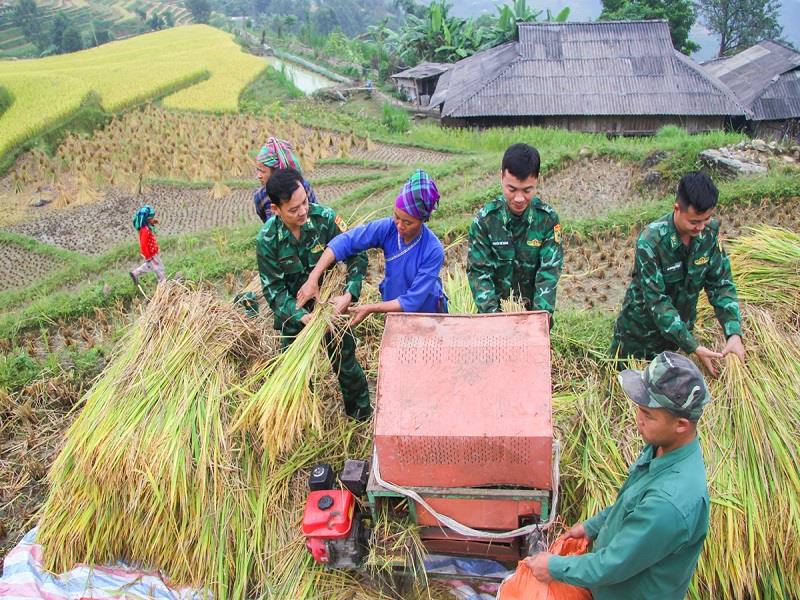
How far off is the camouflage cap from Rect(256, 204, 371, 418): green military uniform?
1669 millimetres

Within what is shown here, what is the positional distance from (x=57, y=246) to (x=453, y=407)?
9417mm

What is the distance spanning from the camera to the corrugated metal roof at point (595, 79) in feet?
51.5

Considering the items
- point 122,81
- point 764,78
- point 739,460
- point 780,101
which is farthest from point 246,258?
point 764,78

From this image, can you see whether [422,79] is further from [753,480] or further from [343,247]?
[753,480]

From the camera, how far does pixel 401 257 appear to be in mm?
2961

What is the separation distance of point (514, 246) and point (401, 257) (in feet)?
2.13

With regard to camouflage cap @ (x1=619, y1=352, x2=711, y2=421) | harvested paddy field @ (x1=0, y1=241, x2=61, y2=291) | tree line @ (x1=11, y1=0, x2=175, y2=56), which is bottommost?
harvested paddy field @ (x1=0, y1=241, x2=61, y2=291)

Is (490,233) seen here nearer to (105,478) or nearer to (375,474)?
(375,474)

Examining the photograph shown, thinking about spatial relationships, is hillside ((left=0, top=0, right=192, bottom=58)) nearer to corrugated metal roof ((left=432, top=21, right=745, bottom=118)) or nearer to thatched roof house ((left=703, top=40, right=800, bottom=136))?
corrugated metal roof ((left=432, top=21, right=745, bottom=118))

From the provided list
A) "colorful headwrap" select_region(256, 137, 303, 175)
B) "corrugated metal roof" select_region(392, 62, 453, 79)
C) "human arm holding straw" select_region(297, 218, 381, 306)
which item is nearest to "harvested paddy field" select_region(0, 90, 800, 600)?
"human arm holding straw" select_region(297, 218, 381, 306)

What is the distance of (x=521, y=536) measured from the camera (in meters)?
2.37

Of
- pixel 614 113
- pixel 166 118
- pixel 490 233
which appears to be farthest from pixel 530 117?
pixel 490 233

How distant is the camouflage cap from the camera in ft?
5.13

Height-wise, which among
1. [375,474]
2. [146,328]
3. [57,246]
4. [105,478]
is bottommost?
[57,246]
